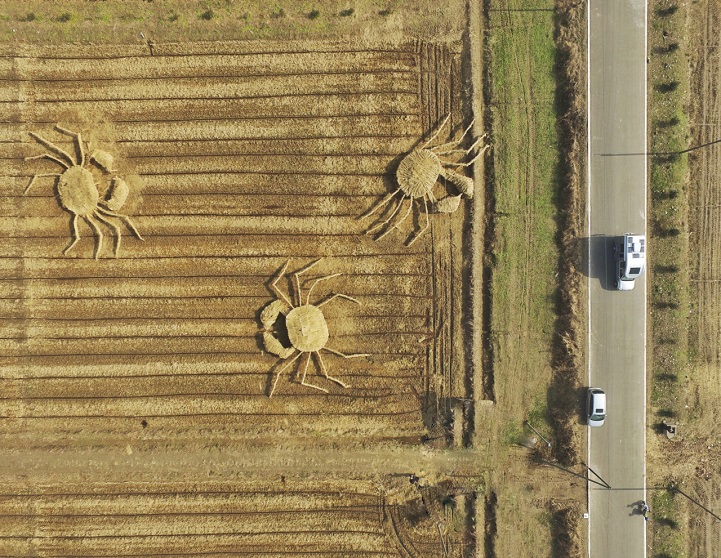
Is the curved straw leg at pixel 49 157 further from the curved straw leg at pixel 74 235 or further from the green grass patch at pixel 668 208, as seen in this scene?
the green grass patch at pixel 668 208

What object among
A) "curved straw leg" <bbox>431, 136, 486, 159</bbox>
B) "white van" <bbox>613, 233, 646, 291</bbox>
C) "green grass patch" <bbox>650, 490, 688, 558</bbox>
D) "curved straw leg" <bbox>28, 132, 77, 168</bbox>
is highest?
"curved straw leg" <bbox>28, 132, 77, 168</bbox>

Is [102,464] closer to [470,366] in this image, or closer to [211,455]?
[211,455]

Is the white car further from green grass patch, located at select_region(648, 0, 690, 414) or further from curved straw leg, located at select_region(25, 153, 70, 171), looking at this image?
curved straw leg, located at select_region(25, 153, 70, 171)

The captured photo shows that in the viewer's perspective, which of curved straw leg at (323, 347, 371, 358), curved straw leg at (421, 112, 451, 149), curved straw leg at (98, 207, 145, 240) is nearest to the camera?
curved straw leg at (421, 112, 451, 149)

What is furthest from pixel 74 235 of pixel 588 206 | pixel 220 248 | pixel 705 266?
pixel 705 266

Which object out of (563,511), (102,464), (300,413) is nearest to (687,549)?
(563,511)

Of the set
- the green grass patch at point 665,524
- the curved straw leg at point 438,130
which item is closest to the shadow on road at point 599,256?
the curved straw leg at point 438,130

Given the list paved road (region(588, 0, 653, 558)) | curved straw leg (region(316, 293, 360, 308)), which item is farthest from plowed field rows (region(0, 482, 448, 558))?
paved road (region(588, 0, 653, 558))
